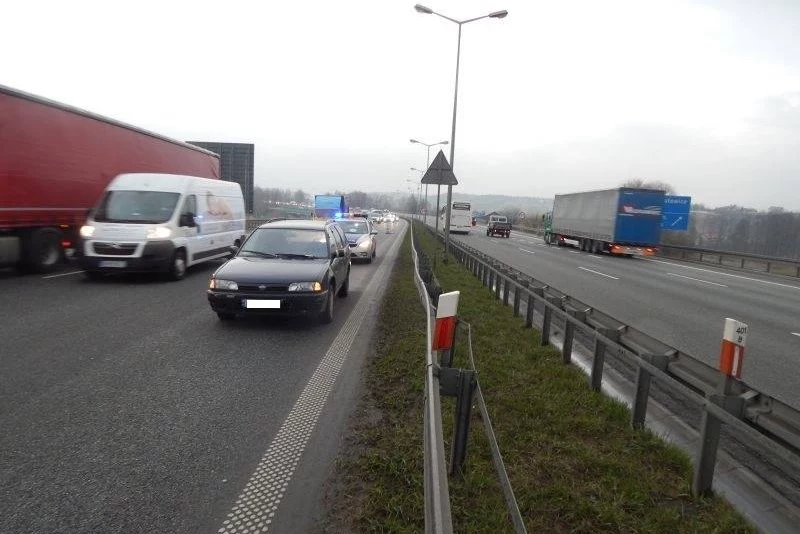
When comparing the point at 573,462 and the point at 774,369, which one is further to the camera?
the point at 774,369

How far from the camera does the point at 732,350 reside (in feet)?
11.7

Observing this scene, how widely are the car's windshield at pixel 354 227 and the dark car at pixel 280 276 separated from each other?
9206mm

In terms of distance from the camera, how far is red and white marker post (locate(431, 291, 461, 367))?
377 cm

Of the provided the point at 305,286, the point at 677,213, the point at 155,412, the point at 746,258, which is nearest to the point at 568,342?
the point at 305,286

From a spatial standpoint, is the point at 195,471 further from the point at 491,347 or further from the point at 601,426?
the point at 491,347

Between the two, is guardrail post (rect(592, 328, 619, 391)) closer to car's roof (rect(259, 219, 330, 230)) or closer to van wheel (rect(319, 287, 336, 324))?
van wheel (rect(319, 287, 336, 324))

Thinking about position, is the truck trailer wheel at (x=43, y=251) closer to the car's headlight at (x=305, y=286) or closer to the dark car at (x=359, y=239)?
the car's headlight at (x=305, y=286)

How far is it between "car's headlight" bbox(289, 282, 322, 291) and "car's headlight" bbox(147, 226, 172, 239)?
527 cm

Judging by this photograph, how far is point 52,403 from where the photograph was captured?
4391 millimetres

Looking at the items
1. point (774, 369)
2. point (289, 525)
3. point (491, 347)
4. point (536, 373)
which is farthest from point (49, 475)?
point (774, 369)

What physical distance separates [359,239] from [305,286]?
10294 mm

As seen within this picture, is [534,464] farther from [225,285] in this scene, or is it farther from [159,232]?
[159,232]

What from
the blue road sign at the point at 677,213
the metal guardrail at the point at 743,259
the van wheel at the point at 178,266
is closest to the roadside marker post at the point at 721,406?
the van wheel at the point at 178,266

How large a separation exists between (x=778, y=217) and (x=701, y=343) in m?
30.3
